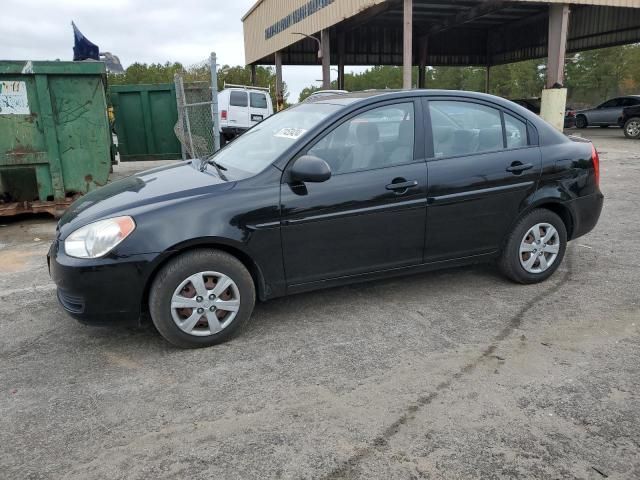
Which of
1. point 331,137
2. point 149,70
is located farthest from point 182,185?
point 149,70

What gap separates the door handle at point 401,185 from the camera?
12.3 feet

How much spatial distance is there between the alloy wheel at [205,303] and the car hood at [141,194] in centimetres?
54

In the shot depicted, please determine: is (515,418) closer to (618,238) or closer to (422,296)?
(422,296)

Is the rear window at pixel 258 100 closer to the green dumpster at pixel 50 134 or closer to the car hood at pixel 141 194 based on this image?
the green dumpster at pixel 50 134

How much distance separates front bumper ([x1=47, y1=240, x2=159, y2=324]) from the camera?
3.14 m

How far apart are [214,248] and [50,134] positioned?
448 cm

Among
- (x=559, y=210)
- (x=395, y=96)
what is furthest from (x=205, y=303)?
(x=559, y=210)

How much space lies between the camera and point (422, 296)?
4.27m

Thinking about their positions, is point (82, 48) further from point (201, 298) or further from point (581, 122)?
point (581, 122)

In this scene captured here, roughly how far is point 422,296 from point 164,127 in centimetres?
742

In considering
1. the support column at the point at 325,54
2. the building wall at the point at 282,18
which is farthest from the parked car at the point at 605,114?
the support column at the point at 325,54

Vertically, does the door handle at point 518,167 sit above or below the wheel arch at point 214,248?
above

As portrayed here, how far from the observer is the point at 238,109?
1645 cm

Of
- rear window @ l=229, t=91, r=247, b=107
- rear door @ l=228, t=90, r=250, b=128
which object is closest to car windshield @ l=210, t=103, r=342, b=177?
rear door @ l=228, t=90, r=250, b=128
